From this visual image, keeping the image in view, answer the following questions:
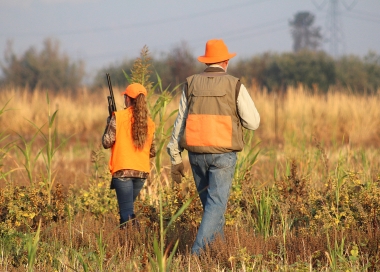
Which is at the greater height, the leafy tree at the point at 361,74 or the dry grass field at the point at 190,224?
the leafy tree at the point at 361,74

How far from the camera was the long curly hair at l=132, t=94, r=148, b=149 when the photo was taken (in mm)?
6520

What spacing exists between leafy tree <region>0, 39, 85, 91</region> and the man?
1877 inches

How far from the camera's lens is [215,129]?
17.9ft

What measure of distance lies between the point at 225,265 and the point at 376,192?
A: 203cm

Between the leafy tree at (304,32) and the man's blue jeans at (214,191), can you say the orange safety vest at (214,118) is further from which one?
the leafy tree at (304,32)

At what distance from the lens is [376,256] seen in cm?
517

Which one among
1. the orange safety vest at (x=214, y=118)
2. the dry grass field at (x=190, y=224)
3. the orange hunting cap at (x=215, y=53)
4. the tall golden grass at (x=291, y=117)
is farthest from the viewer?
the tall golden grass at (x=291, y=117)

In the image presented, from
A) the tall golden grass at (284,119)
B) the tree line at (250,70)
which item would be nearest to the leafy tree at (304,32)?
the tree line at (250,70)

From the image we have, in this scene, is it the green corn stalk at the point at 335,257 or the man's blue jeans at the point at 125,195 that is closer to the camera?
the green corn stalk at the point at 335,257

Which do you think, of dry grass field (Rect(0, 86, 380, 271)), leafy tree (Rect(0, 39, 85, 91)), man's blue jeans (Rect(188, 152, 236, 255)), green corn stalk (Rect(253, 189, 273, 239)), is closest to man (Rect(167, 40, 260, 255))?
man's blue jeans (Rect(188, 152, 236, 255))

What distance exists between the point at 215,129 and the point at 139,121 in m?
1.27

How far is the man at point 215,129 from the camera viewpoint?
544 cm

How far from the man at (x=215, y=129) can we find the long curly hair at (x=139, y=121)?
3.38ft

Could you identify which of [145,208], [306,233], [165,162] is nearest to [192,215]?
[145,208]
